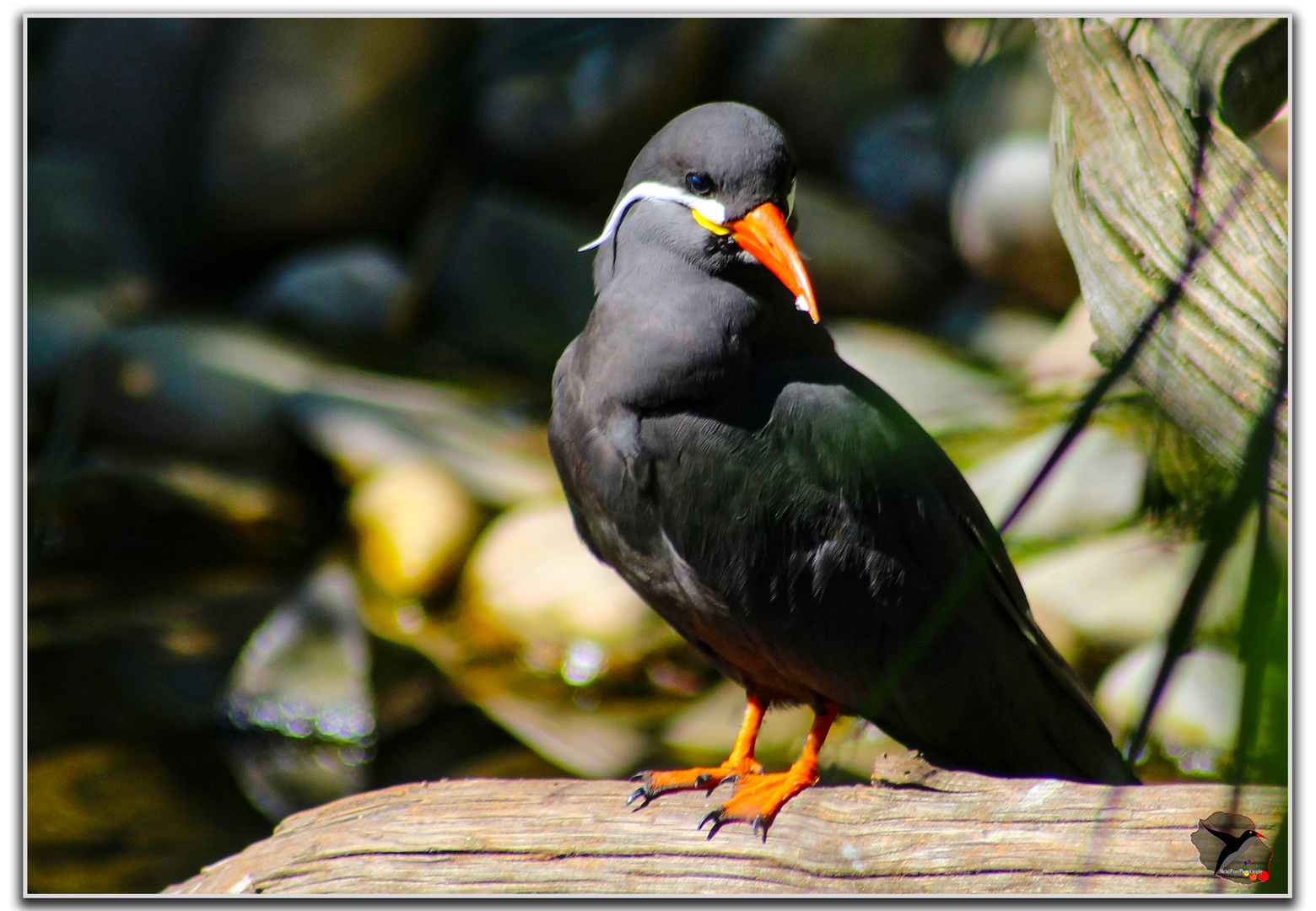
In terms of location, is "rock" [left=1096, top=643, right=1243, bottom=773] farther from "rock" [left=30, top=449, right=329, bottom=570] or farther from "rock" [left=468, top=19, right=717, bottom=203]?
"rock" [left=30, top=449, right=329, bottom=570]

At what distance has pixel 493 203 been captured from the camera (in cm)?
624

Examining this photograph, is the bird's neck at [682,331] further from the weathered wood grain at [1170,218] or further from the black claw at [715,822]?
the black claw at [715,822]

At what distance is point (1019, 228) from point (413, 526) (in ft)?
11.7

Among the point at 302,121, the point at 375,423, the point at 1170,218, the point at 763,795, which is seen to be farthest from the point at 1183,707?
the point at 302,121

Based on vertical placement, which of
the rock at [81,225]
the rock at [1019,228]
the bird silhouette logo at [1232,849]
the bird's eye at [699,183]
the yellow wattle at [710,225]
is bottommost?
the bird silhouette logo at [1232,849]

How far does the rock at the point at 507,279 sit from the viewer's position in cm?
593

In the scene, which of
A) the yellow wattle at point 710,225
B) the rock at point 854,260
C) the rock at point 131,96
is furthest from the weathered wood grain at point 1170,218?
the rock at point 854,260

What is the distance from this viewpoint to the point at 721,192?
1.67 meters

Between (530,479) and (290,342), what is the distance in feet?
5.82

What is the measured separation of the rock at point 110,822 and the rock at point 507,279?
299cm

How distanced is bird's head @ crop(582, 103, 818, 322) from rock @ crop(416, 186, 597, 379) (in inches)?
160

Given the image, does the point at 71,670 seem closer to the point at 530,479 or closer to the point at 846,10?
the point at 530,479

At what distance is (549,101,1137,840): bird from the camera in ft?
5.54

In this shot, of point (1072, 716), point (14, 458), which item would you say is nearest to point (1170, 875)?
point (1072, 716)
